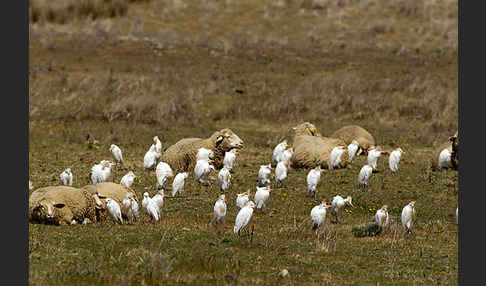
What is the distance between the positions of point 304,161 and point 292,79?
18698mm

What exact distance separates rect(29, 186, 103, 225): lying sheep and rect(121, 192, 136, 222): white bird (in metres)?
0.49

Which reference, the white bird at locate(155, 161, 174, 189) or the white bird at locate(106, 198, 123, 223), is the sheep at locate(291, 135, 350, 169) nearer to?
the white bird at locate(155, 161, 174, 189)

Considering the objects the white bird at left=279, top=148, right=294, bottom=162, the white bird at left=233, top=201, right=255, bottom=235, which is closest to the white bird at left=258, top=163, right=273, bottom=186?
the white bird at left=279, top=148, right=294, bottom=162

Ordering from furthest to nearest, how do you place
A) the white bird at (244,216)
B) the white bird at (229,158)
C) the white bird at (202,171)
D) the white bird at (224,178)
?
the white bird at (229,158)
the white bird at (202,171)
the white bird at (224,178)
the white bird at (244,216)

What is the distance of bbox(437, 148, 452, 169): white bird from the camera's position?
75.7 ft

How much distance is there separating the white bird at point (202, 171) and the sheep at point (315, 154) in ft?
14.2

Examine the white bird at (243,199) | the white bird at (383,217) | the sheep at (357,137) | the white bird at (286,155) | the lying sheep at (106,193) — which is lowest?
the sheep at (357,137)

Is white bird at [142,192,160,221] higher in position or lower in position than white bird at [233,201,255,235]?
lower

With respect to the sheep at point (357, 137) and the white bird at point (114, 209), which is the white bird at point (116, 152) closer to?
the sheep at point (357, 137)

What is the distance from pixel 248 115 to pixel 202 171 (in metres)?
15.5

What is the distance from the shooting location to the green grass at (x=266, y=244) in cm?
1100

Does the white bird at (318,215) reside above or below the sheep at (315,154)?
above

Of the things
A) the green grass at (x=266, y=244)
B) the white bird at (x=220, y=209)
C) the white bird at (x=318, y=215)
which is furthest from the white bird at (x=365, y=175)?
the white bird at (x=220, y=209)

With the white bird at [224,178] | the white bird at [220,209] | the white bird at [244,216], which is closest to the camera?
the white bird at [244,216]
